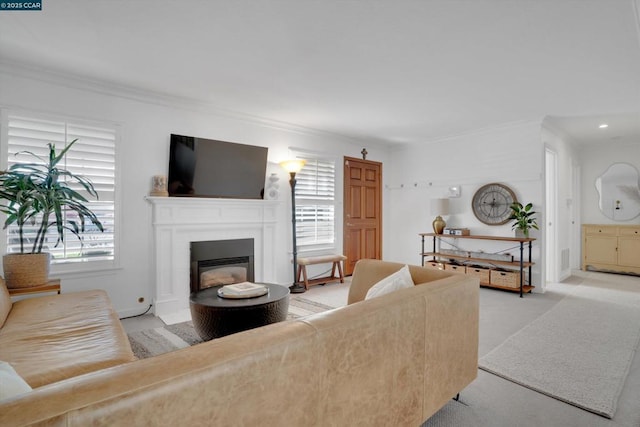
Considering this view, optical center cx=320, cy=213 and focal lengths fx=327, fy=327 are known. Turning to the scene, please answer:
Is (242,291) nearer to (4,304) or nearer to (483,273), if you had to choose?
(4,304)

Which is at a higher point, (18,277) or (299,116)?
(299,116)

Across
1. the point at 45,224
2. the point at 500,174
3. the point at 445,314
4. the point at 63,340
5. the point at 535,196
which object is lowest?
the point at 63,340

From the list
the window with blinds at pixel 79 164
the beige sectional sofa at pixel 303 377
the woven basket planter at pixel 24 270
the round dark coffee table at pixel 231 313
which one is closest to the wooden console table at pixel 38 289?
the woven basket planter at pixel 24 270

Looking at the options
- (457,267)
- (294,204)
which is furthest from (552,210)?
(294,204)

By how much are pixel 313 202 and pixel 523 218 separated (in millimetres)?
3027

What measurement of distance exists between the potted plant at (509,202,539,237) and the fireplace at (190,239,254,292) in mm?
3693

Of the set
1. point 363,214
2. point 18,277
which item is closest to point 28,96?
point 18,277

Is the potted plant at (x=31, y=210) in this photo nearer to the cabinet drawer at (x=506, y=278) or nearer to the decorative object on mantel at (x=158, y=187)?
the decorative object on mantel at (x=158, y=187)

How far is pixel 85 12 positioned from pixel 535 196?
5356 millimetres

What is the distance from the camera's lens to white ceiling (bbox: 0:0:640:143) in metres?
2.17

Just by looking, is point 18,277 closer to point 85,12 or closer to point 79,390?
point 85,12

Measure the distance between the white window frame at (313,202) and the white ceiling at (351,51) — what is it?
44.4 inches

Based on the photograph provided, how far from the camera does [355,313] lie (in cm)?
127

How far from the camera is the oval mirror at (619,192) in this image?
5.97 meters
